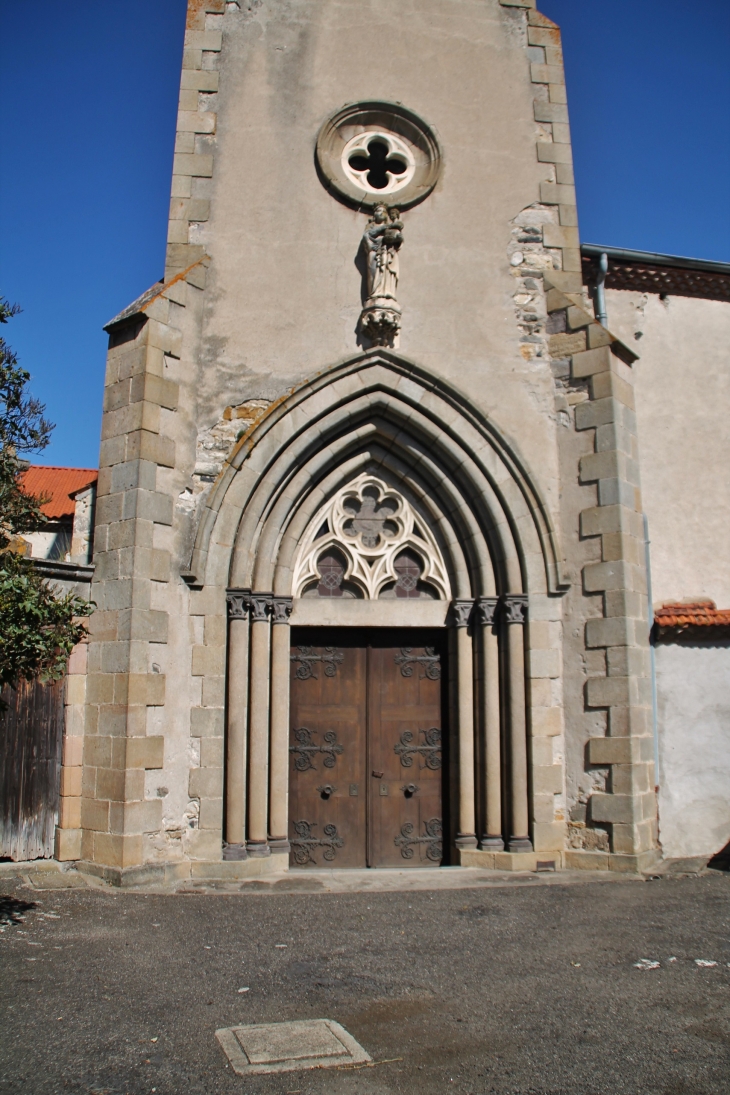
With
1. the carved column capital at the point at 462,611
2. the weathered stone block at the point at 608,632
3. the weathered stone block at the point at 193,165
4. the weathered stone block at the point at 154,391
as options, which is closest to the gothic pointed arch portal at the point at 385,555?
the carved column capital at the point at 462,611

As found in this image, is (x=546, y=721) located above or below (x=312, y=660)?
below

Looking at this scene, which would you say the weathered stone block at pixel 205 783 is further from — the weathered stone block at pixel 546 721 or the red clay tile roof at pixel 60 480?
the red clay tile roof at pixel 60 480

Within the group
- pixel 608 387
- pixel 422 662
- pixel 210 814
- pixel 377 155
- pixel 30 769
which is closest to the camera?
pixel 30 769

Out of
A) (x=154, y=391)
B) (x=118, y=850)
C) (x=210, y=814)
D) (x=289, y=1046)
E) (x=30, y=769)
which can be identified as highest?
(x=154, y=391)

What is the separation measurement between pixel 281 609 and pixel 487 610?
1.92m

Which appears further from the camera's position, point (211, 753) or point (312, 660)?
point (312, 660)

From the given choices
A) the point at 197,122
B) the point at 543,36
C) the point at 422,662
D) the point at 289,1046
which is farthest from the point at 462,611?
the point at 543,36

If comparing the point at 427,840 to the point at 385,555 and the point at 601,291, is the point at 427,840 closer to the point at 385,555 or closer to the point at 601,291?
the point at 385,555

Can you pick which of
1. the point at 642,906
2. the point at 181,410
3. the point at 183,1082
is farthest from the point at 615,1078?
the point at 181,410

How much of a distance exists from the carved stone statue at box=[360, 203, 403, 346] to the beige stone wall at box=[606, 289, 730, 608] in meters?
3.35

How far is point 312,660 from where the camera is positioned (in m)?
8.45

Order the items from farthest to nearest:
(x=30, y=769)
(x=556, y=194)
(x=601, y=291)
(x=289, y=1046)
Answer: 1. (x=601, y=291)
2. (x=556, y=194)
3. (x=30, y=769)
4. (x=289, y=1046)

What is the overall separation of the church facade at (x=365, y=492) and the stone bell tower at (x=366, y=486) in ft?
0.09

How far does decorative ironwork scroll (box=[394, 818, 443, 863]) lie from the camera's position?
8.25 meters
